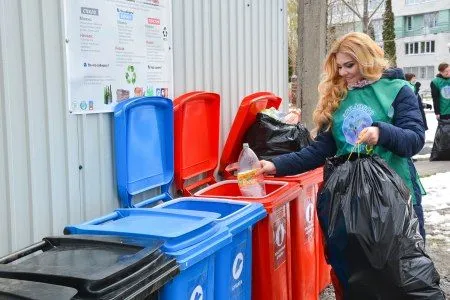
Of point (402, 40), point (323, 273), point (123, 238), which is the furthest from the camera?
point (402, 40)

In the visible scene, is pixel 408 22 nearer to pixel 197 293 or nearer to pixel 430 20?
pixel 430 20

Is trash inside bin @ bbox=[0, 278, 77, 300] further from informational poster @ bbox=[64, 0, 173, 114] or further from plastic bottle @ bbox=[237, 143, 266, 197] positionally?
plastic bottle @ bbox=[237, 143, 266, 197]

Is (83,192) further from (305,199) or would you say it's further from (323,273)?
(323,273)

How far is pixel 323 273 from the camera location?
4352mm

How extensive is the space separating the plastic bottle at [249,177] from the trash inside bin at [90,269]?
1.23 metres

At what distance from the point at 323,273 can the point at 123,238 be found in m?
2.54

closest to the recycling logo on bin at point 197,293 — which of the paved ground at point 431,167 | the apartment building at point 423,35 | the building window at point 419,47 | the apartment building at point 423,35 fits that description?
the paved ground at point 431,167

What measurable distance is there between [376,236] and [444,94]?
28.4 ft

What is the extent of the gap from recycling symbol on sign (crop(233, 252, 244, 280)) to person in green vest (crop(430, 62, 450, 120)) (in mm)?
8643

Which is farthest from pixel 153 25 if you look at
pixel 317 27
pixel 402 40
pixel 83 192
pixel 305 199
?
pixel 402 40

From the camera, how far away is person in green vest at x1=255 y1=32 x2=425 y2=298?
2835 mm

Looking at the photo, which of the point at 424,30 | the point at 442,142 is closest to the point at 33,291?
the point at 442,142

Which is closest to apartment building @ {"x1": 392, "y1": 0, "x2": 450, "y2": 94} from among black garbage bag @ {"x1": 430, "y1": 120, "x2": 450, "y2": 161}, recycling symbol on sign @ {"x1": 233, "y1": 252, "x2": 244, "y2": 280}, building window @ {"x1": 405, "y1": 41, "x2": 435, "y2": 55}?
building window @ {"x1": 405, "y1": 41, "x2": 435, "y2": 55}

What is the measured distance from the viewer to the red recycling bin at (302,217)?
370 centimetres
